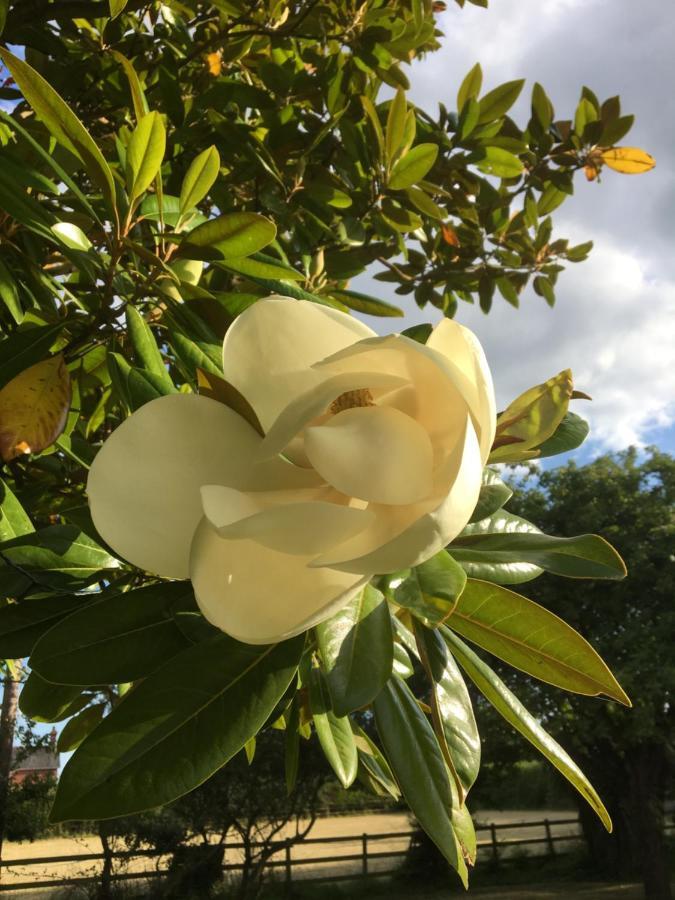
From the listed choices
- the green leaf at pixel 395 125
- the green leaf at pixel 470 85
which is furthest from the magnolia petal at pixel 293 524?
the green leaf at pixel 470 85

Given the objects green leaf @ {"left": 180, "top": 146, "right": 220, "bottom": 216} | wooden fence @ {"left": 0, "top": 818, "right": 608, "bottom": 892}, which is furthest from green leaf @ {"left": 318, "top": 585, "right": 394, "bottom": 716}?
wooden fence @ {"left": 0, "top": 818, "right": 608, "bottom": 892}

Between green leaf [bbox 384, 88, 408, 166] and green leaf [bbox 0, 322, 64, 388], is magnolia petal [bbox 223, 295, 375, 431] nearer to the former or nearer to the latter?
green leaf [bbox 0, 322, 64, 388]

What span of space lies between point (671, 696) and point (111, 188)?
12.6 m

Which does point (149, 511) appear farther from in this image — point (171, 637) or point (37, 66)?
point (37, 66)

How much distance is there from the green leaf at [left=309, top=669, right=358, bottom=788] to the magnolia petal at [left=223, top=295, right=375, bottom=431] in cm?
39

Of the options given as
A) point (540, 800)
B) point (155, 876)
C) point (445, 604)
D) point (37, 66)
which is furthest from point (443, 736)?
point (540, 800)

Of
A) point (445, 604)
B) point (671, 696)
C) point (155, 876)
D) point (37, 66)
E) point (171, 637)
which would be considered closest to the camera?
point (445, 604)

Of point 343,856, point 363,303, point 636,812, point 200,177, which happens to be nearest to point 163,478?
point 200,177

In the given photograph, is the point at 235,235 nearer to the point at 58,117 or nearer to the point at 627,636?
the point at 58,117

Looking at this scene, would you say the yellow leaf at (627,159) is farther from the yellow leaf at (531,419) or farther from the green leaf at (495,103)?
the yellow leaf at (531,419)

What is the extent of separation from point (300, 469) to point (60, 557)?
0.42 metres

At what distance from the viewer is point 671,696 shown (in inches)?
455

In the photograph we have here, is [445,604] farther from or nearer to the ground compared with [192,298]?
nearer to the ground

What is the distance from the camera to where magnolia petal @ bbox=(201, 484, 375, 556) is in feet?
1.27
